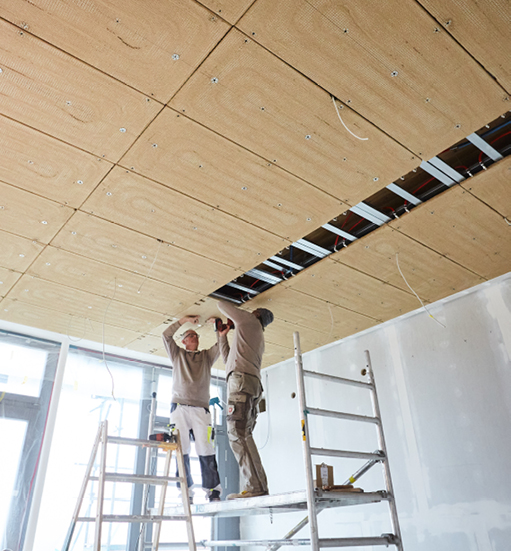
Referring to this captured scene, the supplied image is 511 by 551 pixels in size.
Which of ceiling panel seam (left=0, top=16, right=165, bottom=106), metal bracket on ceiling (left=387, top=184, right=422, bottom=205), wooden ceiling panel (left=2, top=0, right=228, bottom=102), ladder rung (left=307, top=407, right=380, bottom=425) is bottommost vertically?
ladder rung (left=307, top=407, right=380, bottom=425)

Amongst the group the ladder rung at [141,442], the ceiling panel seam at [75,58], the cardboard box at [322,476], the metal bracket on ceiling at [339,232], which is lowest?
the cardboard box at [322,476]

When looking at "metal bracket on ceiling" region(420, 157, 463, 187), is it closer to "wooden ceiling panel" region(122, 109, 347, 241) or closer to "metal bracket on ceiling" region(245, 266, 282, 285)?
"wooden ceiling panel" region(122, 109, 347, 241)

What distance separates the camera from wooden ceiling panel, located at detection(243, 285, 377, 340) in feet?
14.1

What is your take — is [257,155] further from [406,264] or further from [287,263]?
[406,264]

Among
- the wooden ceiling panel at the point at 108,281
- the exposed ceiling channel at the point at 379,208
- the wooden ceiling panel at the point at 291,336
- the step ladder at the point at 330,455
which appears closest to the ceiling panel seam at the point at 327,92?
the exposed ceiling channel at the point at 379,208

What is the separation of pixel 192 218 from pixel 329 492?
6.54 ft

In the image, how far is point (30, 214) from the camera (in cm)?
320

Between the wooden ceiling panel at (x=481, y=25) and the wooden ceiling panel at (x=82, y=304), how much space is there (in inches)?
134

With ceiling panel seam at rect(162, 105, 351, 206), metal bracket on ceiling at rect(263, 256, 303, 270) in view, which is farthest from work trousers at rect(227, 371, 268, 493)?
ceiling panel seam at rect(162, 105, 351, 206)

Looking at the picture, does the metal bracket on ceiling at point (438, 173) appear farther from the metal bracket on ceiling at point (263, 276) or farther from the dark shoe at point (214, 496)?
the dark shoe at point (214, 496)

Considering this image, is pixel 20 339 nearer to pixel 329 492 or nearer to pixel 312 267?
pixel 312 267

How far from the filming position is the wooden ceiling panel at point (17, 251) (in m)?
3.46

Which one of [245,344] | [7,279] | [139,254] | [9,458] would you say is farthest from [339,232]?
[9,458]

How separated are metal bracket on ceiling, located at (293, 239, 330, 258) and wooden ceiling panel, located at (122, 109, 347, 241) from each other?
0.76 ft
